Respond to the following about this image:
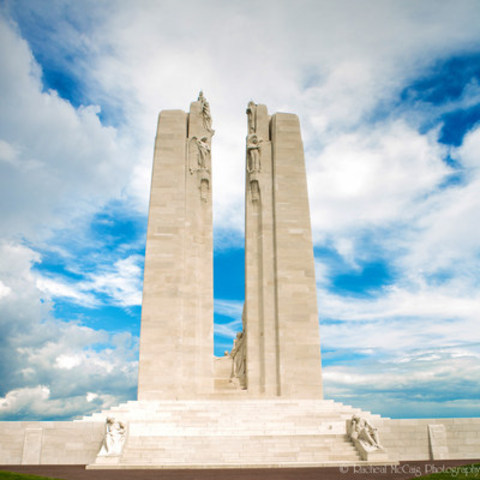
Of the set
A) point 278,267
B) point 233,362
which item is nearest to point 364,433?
point 278,267

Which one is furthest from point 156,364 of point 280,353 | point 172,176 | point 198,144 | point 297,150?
point 297,150

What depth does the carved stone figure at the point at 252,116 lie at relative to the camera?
23.9m

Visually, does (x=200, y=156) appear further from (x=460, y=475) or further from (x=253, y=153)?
(x=460, y=475)

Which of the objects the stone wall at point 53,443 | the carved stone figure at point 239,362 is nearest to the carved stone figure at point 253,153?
the carved stone figure at point 239,362

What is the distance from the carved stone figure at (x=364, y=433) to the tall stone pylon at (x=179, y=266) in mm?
7742

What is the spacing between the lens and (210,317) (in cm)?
2116

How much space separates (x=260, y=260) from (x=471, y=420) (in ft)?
33.6

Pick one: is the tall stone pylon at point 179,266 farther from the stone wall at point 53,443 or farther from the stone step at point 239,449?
the stone step at point 239,449

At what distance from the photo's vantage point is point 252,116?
79.0ft

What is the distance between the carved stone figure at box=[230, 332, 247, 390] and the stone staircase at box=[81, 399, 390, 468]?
3674 millimetres

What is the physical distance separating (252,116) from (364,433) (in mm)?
15800

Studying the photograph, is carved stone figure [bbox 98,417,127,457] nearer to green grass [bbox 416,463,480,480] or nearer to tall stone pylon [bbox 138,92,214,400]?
tall stone pylon [bbox 138,92,214,400]

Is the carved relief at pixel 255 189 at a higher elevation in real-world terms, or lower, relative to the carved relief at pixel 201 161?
lower

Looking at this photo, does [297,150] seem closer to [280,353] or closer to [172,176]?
[172,176]
